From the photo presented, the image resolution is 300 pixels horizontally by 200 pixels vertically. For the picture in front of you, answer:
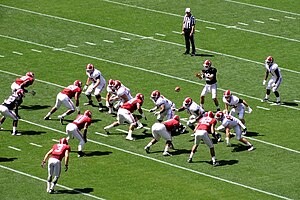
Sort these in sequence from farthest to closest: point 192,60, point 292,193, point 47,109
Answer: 1. point 192,60
2. point 47,109
3. point 292,193

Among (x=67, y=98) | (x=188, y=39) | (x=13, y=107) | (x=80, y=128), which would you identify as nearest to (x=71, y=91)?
(x=67, y=98)

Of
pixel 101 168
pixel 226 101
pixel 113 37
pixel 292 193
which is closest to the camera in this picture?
pixel 292 193

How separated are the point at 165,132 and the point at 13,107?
5121mm

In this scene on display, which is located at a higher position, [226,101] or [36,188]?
[226,101]

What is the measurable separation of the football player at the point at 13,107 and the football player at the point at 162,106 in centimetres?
409

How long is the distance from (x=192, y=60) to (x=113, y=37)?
411 cm

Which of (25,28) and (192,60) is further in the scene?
(25,28)

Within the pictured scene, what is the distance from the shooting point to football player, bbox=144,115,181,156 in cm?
3046

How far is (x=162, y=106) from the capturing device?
32344 millimetres

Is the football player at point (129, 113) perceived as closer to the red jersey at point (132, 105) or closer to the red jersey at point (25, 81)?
the red jersey at point (132, 105)

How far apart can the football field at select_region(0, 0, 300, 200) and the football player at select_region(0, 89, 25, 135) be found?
0.42m

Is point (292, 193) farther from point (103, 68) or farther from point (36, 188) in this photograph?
point (103, 68)

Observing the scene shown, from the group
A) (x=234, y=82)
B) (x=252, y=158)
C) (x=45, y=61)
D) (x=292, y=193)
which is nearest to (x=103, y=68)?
(x=45, y=61)

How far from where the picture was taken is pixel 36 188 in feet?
92.8
